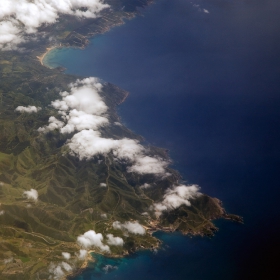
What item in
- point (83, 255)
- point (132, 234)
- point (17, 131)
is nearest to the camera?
point (83, 255)

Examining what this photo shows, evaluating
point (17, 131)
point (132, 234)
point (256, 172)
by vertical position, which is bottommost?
point (17, 131)

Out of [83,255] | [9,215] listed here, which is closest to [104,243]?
[83,255]

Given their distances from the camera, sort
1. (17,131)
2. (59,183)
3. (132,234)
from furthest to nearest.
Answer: (17,131)
(59,183)
(132,234)

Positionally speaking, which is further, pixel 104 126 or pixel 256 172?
pixel 104 126

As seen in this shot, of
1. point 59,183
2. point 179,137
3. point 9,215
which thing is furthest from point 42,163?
point 179,137

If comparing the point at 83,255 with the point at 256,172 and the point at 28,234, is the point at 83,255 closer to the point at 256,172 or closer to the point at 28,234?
the point at 28,234

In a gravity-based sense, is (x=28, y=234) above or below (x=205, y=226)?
below

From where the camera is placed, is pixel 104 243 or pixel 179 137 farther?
pixel 179 137

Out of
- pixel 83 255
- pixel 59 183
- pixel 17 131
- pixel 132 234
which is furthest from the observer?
pixel 17 131

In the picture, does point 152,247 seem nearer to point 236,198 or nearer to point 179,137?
point 236,198

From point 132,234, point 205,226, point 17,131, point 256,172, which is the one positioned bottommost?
point 17,131
